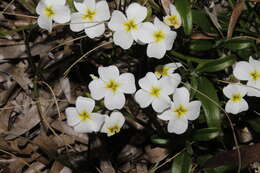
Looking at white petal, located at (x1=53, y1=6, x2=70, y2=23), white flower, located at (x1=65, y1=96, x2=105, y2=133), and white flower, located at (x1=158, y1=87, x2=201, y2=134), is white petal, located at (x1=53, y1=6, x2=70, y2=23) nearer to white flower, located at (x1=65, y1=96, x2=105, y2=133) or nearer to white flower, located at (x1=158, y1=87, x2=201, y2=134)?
white flower, located at (x1=65, y1=96, x2=105, y2=133)

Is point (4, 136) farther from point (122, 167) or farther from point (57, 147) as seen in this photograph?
point (122, 167)

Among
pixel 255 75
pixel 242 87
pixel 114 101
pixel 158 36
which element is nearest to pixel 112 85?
pixel 114 101

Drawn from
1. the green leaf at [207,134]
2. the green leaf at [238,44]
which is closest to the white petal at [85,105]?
the green leaf at [207,134]

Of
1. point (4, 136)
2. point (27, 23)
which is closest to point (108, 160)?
point (4, 136)

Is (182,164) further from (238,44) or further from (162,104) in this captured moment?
(238,44)

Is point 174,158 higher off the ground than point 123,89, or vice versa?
point 123,89

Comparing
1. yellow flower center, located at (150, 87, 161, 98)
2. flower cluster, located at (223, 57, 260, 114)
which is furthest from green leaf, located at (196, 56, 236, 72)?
yellow flower center, located at (150, 87, 161, 98)
